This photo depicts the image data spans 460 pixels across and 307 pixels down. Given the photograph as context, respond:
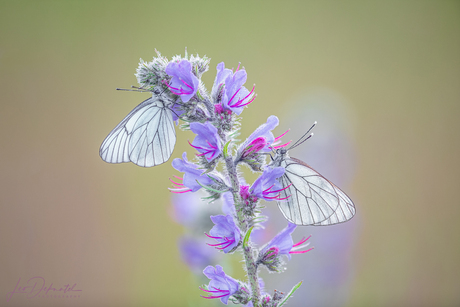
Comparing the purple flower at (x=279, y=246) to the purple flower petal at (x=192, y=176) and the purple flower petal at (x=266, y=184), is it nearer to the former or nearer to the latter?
the purple flower petal at (x=266, y=184)

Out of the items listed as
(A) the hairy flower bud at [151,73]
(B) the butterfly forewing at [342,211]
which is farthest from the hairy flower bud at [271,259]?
(A) the hairy flower bud at [151,73]

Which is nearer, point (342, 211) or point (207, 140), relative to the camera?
point (207, 140)

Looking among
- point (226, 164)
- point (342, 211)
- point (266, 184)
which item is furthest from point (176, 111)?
point (342, 211)

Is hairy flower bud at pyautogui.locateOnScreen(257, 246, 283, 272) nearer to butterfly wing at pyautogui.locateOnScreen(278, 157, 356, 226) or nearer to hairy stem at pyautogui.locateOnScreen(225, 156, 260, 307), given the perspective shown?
hairy stem at pyautogui.locateOnScreen(225, 156, 260, 307)

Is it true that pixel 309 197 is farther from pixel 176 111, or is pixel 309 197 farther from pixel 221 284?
Result: pixel 176 111

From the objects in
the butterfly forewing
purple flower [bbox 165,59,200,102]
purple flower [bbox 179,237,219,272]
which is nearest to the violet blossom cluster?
purple flower [bbox 165,59,200,102]

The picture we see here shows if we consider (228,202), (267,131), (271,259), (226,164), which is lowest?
(271,259)
